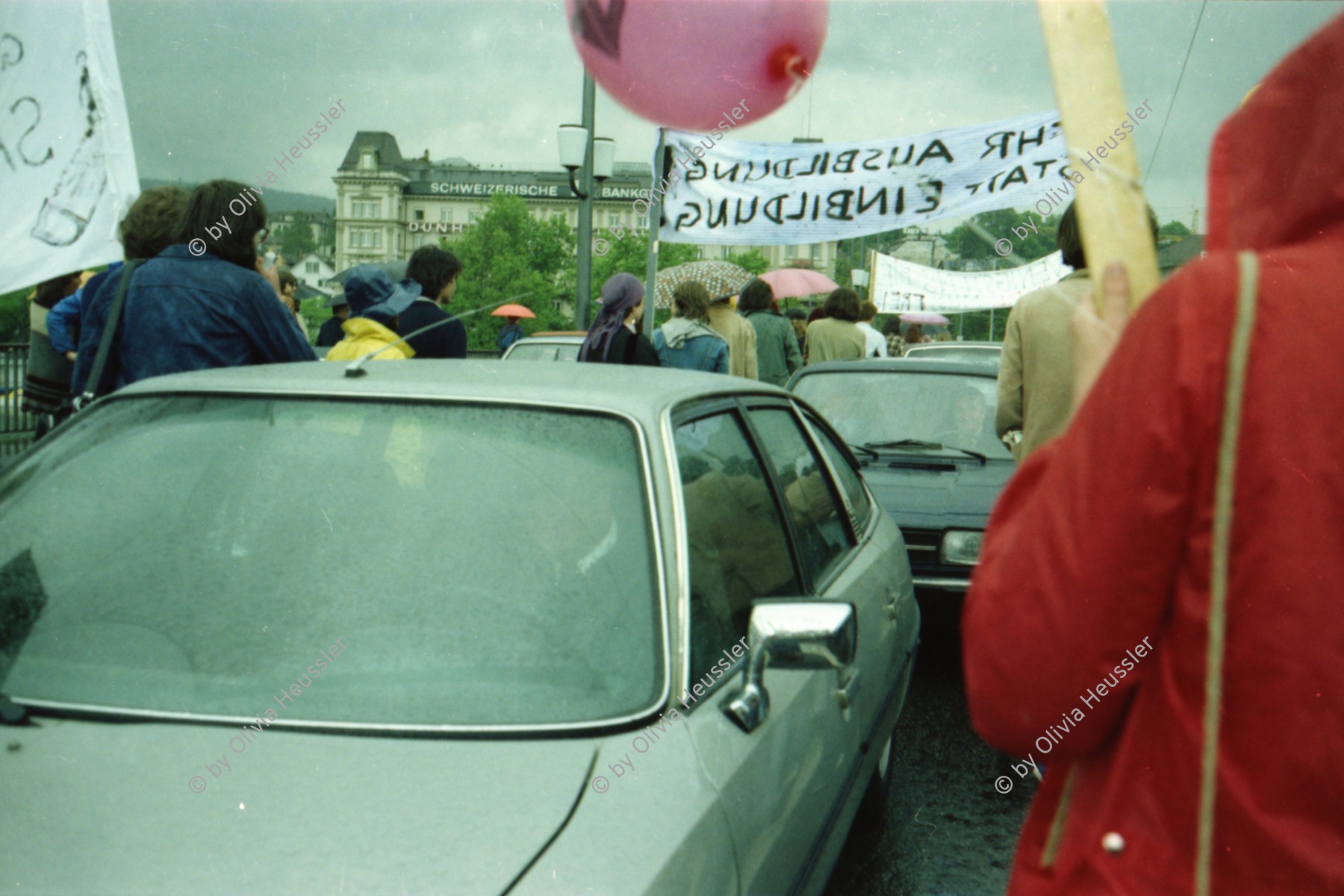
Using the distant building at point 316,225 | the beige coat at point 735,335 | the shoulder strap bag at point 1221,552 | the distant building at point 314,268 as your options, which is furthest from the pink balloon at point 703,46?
the distant building at point 314,268

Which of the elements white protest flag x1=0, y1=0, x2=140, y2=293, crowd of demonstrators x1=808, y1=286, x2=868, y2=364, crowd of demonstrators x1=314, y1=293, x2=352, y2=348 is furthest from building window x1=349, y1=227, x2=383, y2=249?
white protest flag x1=0, y1=0, x2=140, y2=293

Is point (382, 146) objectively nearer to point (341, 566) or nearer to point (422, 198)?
point (422, 198)

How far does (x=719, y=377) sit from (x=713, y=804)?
152 centimetres

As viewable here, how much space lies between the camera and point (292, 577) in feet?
6.84

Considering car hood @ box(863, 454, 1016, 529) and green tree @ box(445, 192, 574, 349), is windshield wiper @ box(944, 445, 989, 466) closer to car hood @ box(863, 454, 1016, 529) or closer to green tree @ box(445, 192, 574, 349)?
car hood @ box(863, 454, 1016, 529)

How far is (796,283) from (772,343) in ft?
21.7

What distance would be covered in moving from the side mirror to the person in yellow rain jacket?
2537 millimetres

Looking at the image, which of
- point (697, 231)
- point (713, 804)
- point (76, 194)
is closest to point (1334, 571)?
point (713, 804)

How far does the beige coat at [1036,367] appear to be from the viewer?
407 cm

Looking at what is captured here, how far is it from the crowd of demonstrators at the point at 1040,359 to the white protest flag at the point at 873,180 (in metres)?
3.22

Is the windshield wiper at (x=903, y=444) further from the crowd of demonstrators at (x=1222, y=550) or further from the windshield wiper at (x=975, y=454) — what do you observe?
the crowd of demonstrators at (x=1222, y=550)

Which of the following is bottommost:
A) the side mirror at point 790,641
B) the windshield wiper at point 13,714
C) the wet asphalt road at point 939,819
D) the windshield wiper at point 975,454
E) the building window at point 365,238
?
the wet asphalt road at point 939,819

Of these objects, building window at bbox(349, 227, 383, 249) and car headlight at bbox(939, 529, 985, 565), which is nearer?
car headlight at bbox(939, 529, 985, 565)

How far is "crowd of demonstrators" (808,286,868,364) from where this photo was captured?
937 centimetres
